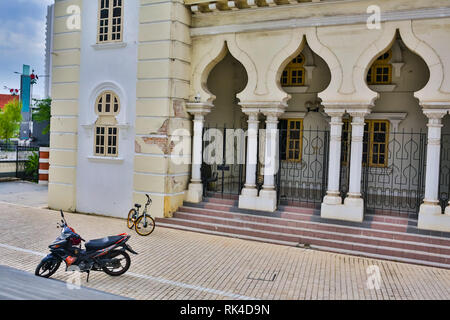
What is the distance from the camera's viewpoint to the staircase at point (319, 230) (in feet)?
33.0

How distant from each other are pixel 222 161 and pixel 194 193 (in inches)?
96.7

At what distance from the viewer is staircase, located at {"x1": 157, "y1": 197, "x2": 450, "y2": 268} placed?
396 inches

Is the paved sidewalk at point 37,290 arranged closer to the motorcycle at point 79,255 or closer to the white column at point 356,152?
the motorcycle at point 79,255

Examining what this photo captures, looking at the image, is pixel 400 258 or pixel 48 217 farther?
pixel 48 217

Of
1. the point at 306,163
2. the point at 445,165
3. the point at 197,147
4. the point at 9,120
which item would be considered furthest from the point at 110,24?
the point at 9,120

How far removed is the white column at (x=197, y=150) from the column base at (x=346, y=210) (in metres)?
3.89

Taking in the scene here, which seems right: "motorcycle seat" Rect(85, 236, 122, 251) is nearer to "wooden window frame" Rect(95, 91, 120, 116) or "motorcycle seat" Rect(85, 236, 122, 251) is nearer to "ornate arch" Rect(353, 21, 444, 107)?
"wooden window frame" Rect(95, 91, 120, 116)

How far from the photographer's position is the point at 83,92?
1409cm

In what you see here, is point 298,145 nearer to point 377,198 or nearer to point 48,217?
point 377,198

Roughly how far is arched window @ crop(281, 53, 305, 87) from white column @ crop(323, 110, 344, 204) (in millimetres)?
4090

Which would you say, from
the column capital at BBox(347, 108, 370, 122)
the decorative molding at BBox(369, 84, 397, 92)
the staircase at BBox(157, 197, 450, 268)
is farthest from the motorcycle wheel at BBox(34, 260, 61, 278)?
the decorative molding at BBox(369, 84, 397, 92)
